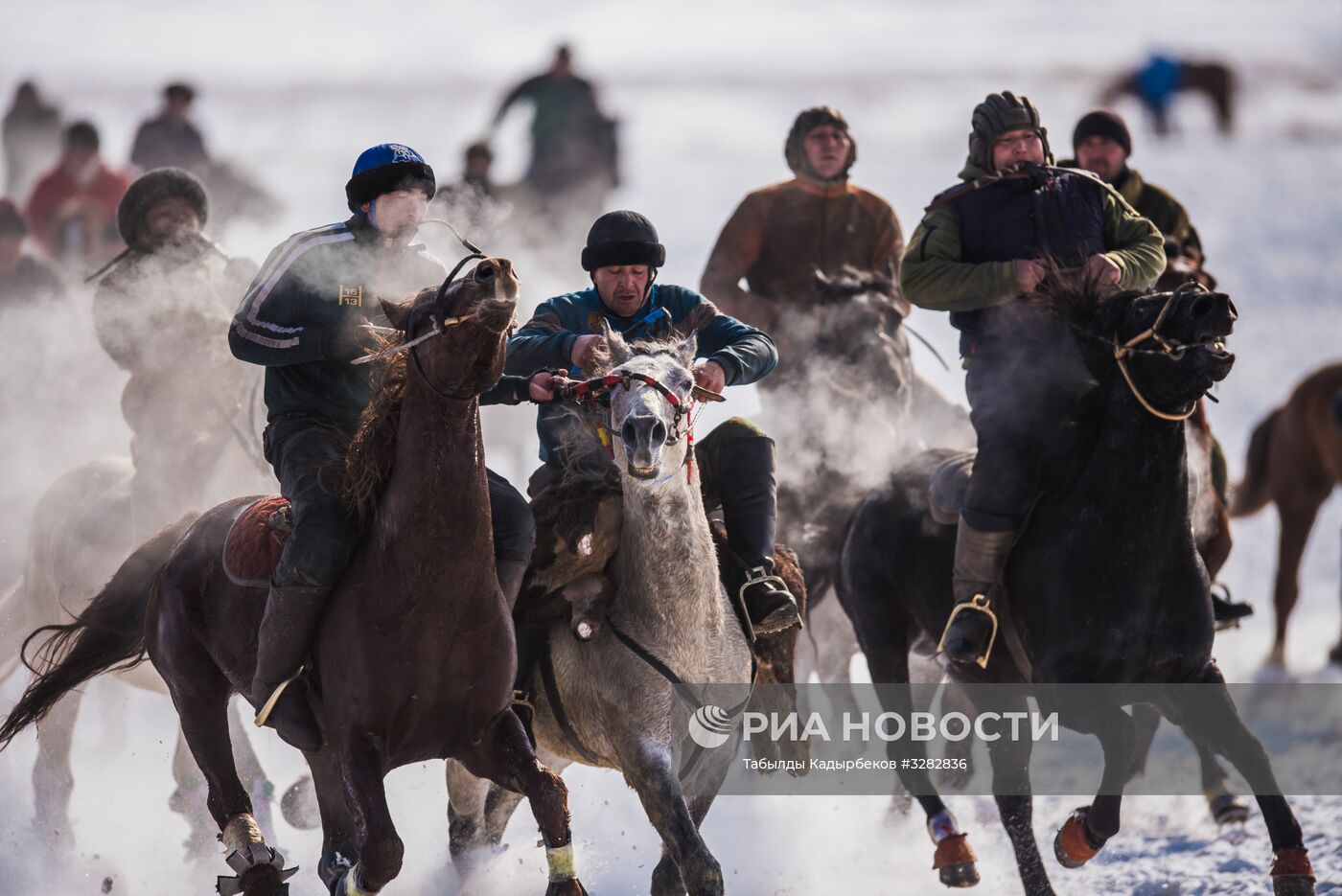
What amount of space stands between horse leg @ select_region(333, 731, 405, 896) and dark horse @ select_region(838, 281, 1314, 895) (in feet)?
8.81

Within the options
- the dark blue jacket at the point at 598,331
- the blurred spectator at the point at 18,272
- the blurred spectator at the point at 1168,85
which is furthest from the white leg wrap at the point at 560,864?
the blurred spectator at the point at 18,272

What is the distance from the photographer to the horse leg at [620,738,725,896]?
21.5 feet

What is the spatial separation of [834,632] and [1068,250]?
3.47 metres

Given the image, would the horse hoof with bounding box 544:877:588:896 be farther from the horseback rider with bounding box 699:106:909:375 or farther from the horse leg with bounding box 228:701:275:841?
the horseback rider with bounding box 699:106:909:375

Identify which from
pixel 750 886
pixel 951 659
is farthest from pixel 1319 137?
pixel 750 886

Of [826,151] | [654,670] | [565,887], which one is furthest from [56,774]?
[826,151]

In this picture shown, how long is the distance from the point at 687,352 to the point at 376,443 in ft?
4.11

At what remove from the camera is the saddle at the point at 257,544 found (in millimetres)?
6902

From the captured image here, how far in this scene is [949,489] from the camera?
838 cm

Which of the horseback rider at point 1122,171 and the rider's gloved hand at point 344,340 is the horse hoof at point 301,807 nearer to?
the rider's gloved hand at point 344,340

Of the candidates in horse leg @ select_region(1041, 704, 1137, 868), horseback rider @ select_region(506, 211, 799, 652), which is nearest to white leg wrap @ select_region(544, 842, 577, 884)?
horseback rider @ select_region(506, 211, 799, 652)

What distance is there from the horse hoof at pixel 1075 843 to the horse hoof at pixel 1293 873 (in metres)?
0.66

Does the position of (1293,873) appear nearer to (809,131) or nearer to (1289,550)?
(809,131)

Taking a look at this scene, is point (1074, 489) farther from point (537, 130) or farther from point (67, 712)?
point (537, 130)
